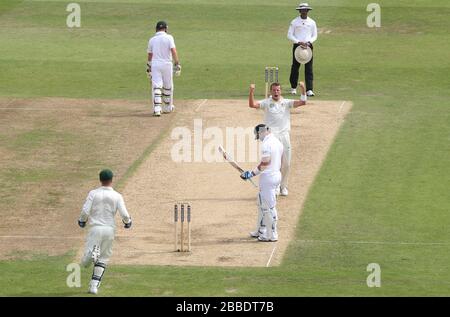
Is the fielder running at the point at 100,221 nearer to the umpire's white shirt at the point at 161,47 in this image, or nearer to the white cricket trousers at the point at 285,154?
the white cricket trousers at the point at 285,154

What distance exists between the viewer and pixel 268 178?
24422 millimetres

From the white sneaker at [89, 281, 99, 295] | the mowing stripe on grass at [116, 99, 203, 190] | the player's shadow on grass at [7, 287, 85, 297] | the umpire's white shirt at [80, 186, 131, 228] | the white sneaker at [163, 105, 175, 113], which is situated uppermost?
the umpire's white shirt at [80, 186, 131, 228]

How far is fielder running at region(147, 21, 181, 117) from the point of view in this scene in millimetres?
33875

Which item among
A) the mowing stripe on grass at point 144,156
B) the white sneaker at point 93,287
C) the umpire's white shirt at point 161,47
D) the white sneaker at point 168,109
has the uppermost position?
the umpire's white shirt at point 161,47

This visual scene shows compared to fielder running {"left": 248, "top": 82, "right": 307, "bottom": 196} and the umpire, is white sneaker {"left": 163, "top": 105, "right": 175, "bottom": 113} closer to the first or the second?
the umpire

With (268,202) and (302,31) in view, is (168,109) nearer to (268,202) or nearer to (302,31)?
(302,31)

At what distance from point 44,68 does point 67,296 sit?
66.1 feet

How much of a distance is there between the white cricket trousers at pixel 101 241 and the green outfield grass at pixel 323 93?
2.08 feet

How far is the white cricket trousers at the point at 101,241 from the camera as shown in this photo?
70.4 feet

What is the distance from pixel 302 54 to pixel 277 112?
817cm

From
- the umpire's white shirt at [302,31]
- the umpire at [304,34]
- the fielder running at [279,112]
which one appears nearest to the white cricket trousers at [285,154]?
the fielder running at [279,112]

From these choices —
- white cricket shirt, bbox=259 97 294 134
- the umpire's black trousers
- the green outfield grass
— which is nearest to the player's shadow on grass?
the green outfield grass

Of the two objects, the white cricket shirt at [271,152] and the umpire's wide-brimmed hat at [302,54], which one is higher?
the umpire's wide-brimmed hat at [302,54]

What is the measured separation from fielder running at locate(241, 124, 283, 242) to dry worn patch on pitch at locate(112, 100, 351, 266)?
0.40 m
